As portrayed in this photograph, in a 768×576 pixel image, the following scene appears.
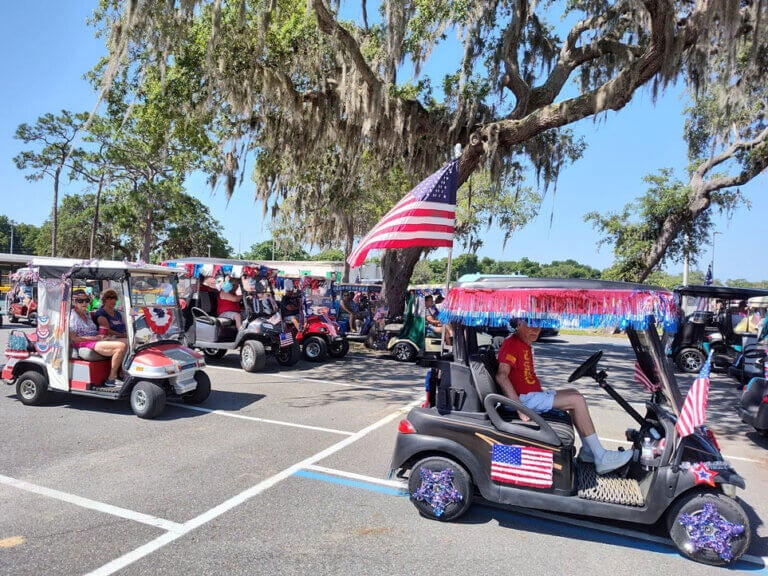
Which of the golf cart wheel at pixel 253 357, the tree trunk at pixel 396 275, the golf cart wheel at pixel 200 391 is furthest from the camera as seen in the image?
the tree trunk at pixel 396 275

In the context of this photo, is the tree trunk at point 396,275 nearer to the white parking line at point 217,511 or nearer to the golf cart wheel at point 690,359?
the golf cart wheel at point 690,359

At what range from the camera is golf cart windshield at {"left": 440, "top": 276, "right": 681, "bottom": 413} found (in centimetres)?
350

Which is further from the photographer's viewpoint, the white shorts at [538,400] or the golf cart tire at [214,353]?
the golf cart tire at [214,353]

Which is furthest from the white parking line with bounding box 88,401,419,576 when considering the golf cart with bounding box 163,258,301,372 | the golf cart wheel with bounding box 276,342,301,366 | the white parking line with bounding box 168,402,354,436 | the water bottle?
the golf cart wheel with bounding box 276,342,301,366

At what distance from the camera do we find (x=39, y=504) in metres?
4.01

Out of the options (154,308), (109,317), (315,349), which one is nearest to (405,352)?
(315,349)

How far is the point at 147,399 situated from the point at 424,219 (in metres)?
4.26

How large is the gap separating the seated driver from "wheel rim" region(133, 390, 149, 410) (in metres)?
4.71

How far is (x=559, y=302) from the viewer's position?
367 cm

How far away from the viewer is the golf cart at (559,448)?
3.46 metres

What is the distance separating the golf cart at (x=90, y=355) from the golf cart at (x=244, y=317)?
3.26 m

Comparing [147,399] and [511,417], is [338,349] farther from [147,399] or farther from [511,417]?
[511,417]

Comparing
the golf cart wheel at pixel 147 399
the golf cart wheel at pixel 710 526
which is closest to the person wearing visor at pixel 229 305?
the golf cart wheel at pixel 147 399

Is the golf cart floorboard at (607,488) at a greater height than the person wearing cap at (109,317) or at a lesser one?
lesser
